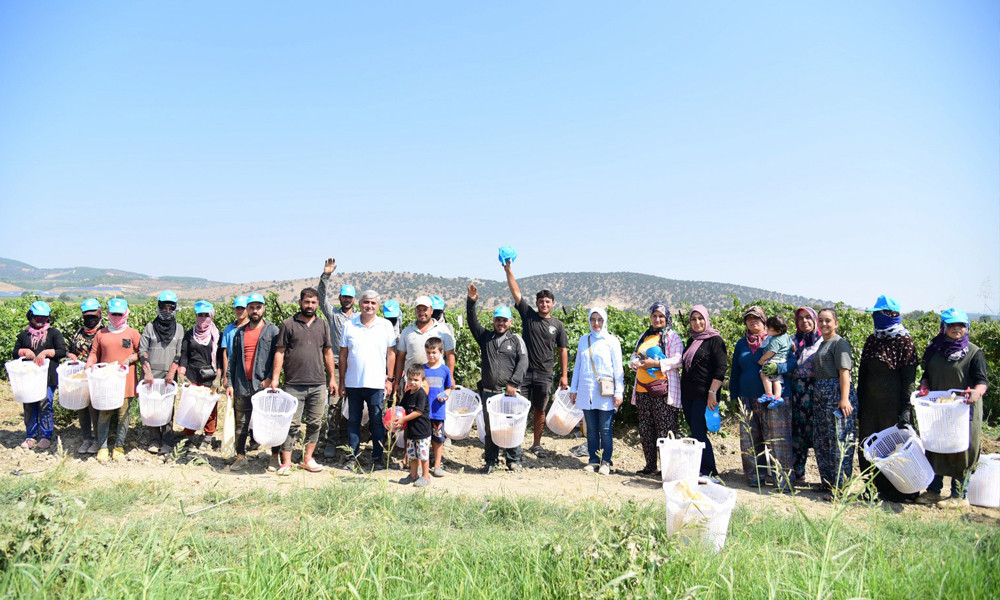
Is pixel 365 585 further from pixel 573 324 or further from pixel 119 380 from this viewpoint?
pixel 573 324

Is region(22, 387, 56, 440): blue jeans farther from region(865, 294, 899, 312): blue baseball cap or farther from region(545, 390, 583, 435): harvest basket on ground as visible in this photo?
region(865, 294, 899, 312): blue baseball cap

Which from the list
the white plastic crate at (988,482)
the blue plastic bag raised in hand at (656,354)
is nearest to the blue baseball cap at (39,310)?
the blue plastic bag raised in hand at (656,354)

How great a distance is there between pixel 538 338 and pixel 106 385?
4711 mm

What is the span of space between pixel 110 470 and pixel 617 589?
19.0ft

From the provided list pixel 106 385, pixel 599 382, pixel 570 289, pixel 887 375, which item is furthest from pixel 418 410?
pixel 570 289

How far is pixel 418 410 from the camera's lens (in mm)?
6004

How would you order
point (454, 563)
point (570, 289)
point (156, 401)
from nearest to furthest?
point (454, 563) → point (156, 401) → point (570, 289)

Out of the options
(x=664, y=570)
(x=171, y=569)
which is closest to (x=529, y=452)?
(x=664, y=570)

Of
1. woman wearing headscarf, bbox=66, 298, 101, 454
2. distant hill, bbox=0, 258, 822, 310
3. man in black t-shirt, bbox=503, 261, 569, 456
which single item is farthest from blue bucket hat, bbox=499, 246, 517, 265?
distant hill, bbox=0, 258, 822, 310

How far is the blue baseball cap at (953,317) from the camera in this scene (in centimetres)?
554

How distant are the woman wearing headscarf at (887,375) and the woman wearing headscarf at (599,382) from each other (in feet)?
7.81

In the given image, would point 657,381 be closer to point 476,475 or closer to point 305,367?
point 476,475

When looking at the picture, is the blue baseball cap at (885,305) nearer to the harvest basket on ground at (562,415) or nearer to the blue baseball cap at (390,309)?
the harvest basket on ground at (562,415)

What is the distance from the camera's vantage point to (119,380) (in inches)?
257
